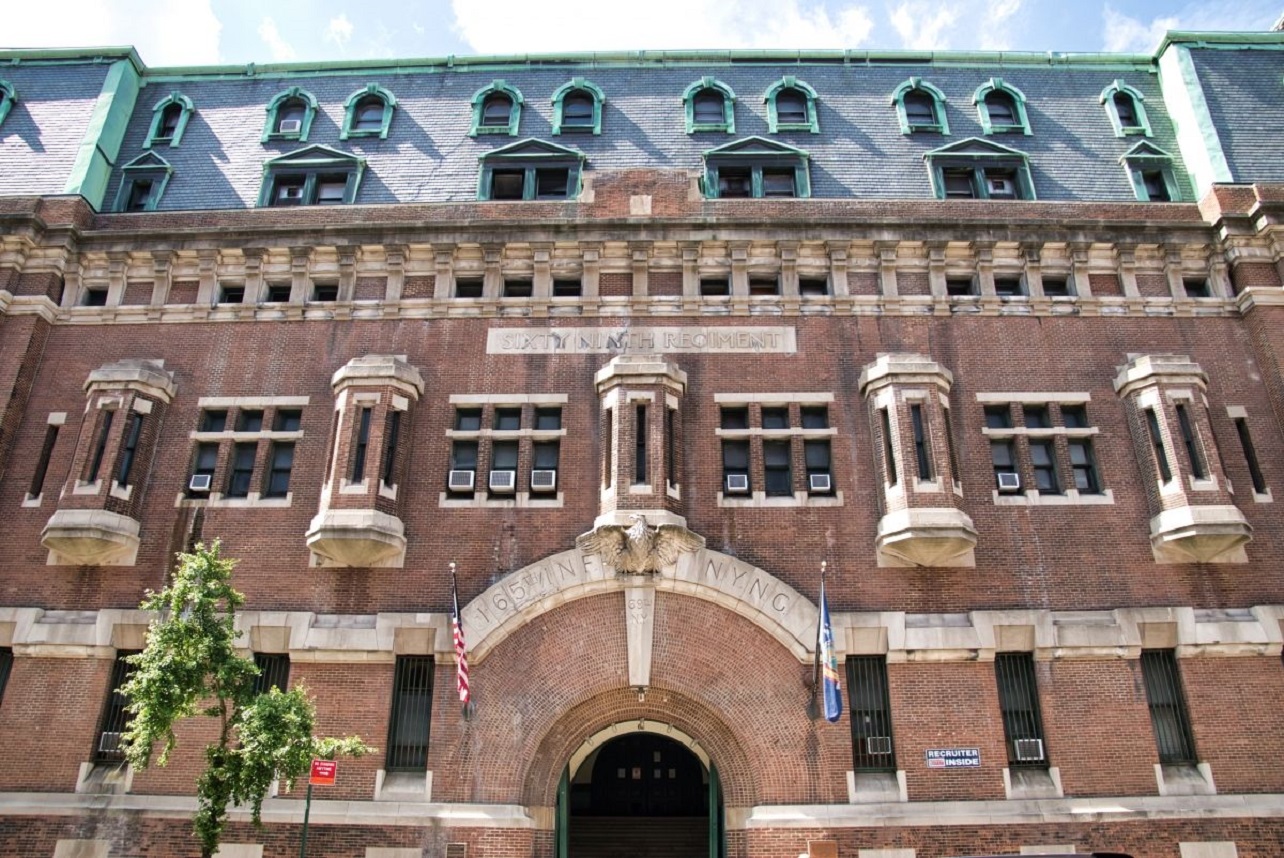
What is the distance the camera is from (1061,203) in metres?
22.8

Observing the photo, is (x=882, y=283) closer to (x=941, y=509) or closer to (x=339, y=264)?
(x=941, y=509)

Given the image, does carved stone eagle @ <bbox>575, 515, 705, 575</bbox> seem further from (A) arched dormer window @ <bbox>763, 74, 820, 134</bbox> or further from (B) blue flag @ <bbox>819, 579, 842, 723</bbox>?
(A) arched dormer window @ <bbox>763, 74, 820, 134</bbox>

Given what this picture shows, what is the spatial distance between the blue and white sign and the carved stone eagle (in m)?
6.23

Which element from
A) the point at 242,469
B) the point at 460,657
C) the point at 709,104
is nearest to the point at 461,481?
the point at 460,657

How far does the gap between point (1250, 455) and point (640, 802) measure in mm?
16710

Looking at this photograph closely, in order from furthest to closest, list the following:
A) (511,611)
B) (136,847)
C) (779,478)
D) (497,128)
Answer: (497,128) < (779,478) < (511,611) < (136,847)

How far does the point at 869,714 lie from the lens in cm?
1775

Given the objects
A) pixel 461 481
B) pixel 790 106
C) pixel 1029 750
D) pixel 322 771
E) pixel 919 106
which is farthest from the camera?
pixel 790 106

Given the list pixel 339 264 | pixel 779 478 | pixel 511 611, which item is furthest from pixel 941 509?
pixel 339 264

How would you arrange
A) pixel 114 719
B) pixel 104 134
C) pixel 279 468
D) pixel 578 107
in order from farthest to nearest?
1. pixel 578 107
2. pixel 104 134
3. pixel 279 468
4. pixel 114 719

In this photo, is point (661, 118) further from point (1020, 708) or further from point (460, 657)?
point (1020, 708)

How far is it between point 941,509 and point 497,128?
16.7 meters

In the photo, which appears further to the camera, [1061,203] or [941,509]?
[1061,203]

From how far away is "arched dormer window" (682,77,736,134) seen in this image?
84.5ft
